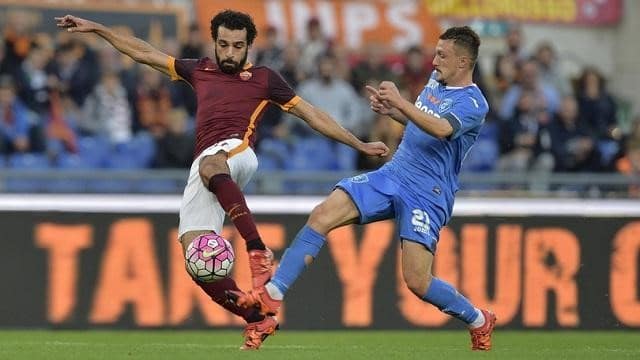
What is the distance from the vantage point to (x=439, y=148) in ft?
33.6

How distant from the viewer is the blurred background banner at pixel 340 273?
1404 cm

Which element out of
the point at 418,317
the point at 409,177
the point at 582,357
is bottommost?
the point at 418,317

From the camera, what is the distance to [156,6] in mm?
20375

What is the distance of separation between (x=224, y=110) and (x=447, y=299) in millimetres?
1926

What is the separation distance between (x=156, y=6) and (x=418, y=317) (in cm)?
746

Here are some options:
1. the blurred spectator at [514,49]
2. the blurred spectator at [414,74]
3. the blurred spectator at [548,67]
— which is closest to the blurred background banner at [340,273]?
the blurred spectator at [414,74]

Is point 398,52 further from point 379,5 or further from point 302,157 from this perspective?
point 302,157

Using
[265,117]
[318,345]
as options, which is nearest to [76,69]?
[265,117]

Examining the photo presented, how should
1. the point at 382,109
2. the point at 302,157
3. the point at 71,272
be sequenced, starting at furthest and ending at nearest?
the point at 302,157
the point at 71,272
the point at 382,109

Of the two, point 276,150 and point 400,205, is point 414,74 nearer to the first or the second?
point 276,150

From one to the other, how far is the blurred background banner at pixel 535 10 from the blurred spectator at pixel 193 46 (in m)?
5.73

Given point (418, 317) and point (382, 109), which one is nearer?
point (382, 109)

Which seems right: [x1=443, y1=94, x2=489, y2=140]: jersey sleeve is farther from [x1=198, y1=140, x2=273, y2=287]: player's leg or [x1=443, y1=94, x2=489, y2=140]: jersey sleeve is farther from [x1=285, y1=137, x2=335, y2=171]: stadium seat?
[x1=285, y1=137, x2=335, y2=171]: stadium seat

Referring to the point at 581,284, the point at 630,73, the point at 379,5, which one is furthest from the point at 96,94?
the point at 630,73
